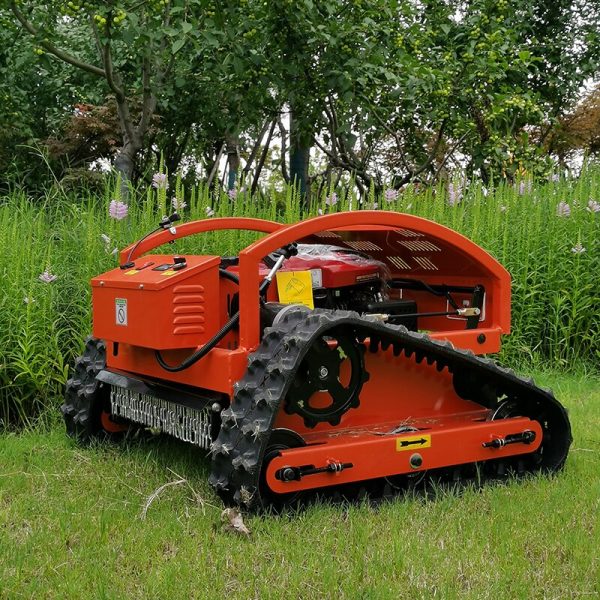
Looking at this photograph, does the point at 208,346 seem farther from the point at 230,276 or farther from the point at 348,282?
the point at 348,282

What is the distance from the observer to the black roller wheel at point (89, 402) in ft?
11.4

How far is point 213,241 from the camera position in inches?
190

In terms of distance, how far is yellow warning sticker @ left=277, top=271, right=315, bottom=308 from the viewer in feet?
10.5

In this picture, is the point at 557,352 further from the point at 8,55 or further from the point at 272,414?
the point at 8,55

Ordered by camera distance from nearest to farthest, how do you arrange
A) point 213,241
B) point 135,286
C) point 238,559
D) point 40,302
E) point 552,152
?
point 238,559 → point 135,286 → point 40,302 → point 213,241 → point 552,152

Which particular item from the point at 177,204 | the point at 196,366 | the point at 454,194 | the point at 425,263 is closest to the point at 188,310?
the point at 196,366

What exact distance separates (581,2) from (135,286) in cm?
1148

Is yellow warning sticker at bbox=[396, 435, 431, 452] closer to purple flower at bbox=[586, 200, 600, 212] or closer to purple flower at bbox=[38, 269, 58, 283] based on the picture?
purple flower at bbox=[38, 269, 58, 283]

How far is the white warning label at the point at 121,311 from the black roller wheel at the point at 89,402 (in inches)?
22.2

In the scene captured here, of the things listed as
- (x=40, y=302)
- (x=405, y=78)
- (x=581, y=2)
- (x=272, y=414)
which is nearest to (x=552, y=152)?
(x=581, y=2)

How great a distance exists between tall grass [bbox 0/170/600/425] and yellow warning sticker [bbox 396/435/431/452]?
1876 mm

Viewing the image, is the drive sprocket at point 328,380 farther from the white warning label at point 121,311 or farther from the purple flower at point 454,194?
the purple flower at point 454,194

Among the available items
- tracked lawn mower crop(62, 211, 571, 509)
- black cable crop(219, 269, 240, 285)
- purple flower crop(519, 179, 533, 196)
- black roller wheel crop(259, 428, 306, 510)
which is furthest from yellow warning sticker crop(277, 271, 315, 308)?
purple flower crop(519, 179, 533, 196)

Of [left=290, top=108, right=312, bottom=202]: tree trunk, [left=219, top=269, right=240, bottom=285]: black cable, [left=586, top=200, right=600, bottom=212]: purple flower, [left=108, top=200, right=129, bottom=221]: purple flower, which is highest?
[left=290, top=108, right=312, bottom=202]: tree trunk
